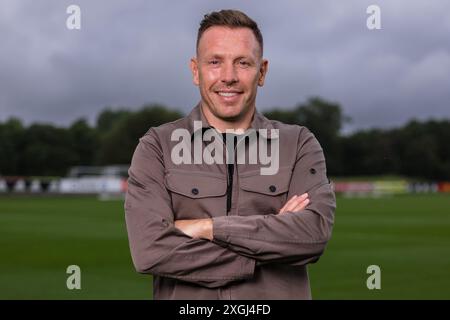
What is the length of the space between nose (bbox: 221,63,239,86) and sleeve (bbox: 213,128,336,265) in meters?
0.57

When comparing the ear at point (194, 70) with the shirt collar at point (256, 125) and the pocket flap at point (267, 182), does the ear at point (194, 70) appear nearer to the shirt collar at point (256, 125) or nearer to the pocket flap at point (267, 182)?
the shirt collar at point (256, 125)

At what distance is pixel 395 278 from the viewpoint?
12164 mm

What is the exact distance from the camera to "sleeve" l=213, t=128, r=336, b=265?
3568 millimetres

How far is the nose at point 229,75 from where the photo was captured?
359 centimetres

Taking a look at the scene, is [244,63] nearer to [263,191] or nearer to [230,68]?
[230,68]

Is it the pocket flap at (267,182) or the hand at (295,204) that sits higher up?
the pocket flap at (267,182)

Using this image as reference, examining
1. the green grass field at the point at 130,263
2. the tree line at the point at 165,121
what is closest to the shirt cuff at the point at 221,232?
the green grass field at the point at 130,263

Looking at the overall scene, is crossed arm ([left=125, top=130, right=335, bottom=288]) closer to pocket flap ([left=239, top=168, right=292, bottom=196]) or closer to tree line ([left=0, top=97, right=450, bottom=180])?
pocket flap ([left=239, top=168, right=292, bottom=196])

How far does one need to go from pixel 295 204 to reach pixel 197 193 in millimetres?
531

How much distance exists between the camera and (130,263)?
14.1 meters

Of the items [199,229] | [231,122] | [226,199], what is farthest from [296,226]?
[231,122]

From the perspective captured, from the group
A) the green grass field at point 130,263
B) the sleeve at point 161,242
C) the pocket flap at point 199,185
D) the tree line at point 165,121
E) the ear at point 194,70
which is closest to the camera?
the sleeve at point 161,242

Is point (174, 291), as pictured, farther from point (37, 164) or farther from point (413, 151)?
point (413, 151)

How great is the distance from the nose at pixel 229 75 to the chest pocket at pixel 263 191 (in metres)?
0.49
